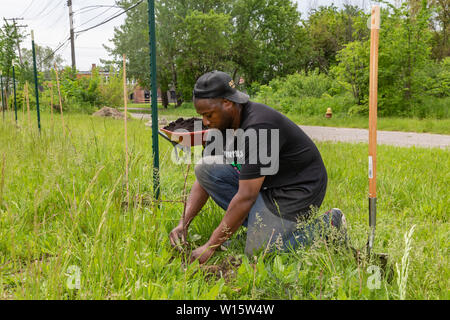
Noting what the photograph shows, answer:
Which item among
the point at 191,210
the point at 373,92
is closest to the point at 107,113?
the point at 191,210

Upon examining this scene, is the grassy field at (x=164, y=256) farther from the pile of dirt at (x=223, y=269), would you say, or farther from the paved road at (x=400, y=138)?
the paved road at (x=400, y=138)

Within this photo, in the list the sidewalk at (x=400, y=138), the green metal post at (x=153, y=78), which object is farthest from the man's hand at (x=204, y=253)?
the sidewalk at (x=400, y=138)

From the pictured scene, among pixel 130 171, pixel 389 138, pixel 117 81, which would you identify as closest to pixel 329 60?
pixel 117 81

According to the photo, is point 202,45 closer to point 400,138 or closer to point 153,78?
point 400,138

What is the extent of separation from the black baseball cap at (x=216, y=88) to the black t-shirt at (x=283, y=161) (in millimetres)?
124

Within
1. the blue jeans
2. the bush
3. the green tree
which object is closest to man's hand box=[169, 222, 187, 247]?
the blue jeans

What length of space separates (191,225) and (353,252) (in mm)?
971

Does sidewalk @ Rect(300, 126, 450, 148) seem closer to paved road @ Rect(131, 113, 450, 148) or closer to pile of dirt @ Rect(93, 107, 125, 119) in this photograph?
paved road @ Rect(131, 113, 450, 148)

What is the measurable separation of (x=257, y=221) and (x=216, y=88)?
70 centimetres

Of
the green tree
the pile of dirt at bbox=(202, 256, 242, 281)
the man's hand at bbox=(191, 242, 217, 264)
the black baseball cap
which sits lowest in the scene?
the pile of dirt at bbox=(202, 256, 242, 281)

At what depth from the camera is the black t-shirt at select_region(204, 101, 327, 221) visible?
1.90 meters

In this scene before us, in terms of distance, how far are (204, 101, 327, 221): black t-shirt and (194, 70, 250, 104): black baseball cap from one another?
0.41 feet

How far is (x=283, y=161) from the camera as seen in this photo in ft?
6.80

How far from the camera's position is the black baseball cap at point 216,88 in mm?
1877
